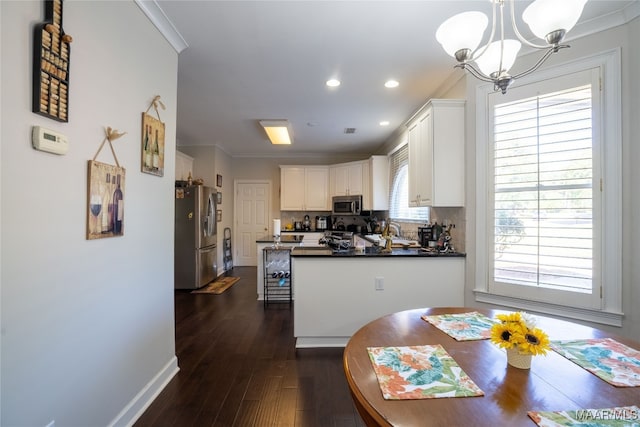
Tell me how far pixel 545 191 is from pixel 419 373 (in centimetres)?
193

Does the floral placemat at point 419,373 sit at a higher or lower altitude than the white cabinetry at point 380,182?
lower

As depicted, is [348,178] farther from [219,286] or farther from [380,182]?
[219,286]

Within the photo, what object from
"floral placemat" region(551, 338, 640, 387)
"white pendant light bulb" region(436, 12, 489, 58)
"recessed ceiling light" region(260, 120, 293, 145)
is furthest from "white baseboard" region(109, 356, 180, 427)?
"recessed ceiling light" region(260, 120, 293, 145)

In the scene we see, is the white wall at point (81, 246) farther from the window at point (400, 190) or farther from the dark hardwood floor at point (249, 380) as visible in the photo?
the window at point (400, 190)

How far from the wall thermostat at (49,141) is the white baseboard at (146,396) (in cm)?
146

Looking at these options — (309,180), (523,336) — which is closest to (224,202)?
(309,180)

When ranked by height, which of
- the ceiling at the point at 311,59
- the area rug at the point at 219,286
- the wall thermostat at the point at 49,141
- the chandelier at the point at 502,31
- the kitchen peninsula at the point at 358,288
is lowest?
the area rug at the point at 219,286

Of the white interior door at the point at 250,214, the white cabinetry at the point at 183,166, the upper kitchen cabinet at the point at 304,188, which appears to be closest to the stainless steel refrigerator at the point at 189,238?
the white cabinetry at the point at 183,166

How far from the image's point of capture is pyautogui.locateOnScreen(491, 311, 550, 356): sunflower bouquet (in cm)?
93

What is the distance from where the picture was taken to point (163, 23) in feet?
6.31

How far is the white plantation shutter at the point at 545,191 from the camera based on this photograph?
196 cm

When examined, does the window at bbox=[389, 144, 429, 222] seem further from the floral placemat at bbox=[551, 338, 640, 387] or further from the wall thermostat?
the wall thermostat

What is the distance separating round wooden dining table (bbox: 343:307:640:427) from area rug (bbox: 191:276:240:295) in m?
3.85

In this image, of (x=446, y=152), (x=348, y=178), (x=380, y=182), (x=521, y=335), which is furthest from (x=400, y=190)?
(x=521, y=335)
